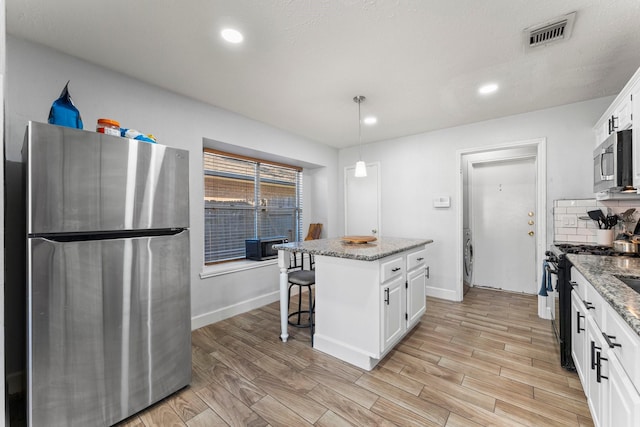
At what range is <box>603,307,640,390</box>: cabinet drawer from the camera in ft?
3.04

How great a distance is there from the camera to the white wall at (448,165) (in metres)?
2.95

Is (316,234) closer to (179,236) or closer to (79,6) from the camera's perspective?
(179,236)

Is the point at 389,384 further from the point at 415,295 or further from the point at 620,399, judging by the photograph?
the point at 620,399

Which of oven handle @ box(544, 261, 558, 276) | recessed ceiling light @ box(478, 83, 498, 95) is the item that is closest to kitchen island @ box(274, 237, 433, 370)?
oven handle @ box(544, 261, 558, 276)

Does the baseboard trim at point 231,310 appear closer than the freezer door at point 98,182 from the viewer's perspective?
No

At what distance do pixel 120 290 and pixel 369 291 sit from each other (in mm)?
1624

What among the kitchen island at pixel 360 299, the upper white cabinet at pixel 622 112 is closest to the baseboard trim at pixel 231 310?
the kitchen island at pixel 360 299

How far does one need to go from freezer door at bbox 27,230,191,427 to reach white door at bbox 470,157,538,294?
427 centimetres

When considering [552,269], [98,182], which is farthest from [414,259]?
[98,182]

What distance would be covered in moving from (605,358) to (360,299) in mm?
1337

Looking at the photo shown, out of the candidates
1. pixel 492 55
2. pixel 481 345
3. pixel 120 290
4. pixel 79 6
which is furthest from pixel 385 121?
pixel 120 290

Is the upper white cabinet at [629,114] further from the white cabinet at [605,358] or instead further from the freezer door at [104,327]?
the freezer door at [104,327]

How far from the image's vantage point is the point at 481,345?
8.14 feet

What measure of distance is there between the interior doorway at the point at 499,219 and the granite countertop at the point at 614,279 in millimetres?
Result: 1810
